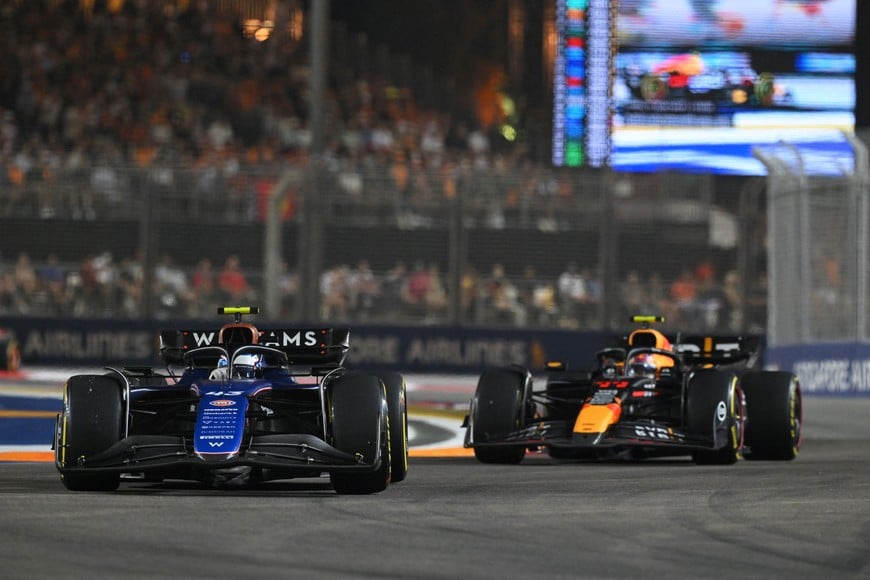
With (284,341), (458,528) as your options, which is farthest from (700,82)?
(458,528)

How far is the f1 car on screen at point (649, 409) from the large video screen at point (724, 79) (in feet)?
57.0

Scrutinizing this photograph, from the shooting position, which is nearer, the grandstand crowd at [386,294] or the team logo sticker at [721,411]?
the team logo sticker at [721,411]

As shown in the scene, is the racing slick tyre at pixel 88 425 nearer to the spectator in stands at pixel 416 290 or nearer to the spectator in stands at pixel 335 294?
the spectator in stands at pixel 416 290

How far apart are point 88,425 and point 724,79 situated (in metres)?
23.1

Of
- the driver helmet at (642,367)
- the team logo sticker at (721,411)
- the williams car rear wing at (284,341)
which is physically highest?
the williams car rear wing at (284,341)

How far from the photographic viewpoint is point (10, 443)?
14.3m

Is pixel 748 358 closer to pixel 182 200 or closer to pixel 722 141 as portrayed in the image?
pixel 182 200

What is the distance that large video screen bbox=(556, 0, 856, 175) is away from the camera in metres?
Answer: 31.0

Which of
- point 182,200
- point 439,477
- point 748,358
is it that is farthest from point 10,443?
point 182,200

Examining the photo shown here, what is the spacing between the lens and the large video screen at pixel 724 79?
31.0 m

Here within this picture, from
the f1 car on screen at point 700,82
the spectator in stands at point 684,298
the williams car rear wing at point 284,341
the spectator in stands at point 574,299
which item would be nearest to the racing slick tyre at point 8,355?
the spectator in stands at point 574,299

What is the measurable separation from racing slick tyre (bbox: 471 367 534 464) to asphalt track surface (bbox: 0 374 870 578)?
1174 millimetres

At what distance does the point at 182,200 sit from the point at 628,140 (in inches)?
366

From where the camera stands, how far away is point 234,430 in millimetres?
9484
